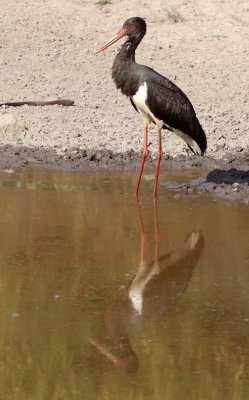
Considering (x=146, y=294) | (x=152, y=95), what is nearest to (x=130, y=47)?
(x=152, y=95)

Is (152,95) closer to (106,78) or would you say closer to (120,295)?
(106,78)

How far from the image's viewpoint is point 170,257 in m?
7.40

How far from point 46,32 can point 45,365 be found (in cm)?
871

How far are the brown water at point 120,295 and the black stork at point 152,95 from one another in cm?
70

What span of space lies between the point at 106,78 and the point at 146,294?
247 inches

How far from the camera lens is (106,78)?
12539 mm

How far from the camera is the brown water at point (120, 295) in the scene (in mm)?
5293

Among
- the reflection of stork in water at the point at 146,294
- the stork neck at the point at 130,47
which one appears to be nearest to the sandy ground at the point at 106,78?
the stork neck at the point at 130,47

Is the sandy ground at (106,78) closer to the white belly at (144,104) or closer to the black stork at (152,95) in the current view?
the black stork at (152,95)

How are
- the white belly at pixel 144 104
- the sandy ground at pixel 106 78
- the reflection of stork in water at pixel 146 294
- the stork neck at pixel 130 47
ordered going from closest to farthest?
the reflection of stork in water at pixel 146 294, the white belly at pixel 144 104, the stork neck at pixel 130 47, the sandy ground at pixel 106 78

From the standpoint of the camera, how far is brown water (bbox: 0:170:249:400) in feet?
17.4

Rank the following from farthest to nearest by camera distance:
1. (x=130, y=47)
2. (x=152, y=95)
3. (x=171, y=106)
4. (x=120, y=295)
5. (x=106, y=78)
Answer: (x=106, y=78), (x=130, y=47), (x=171, y=106), (x=152, y=95), (x=120, y=295)

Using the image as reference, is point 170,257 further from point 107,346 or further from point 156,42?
point 156,42

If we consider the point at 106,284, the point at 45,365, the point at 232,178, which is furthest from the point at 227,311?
the point at 232,178
